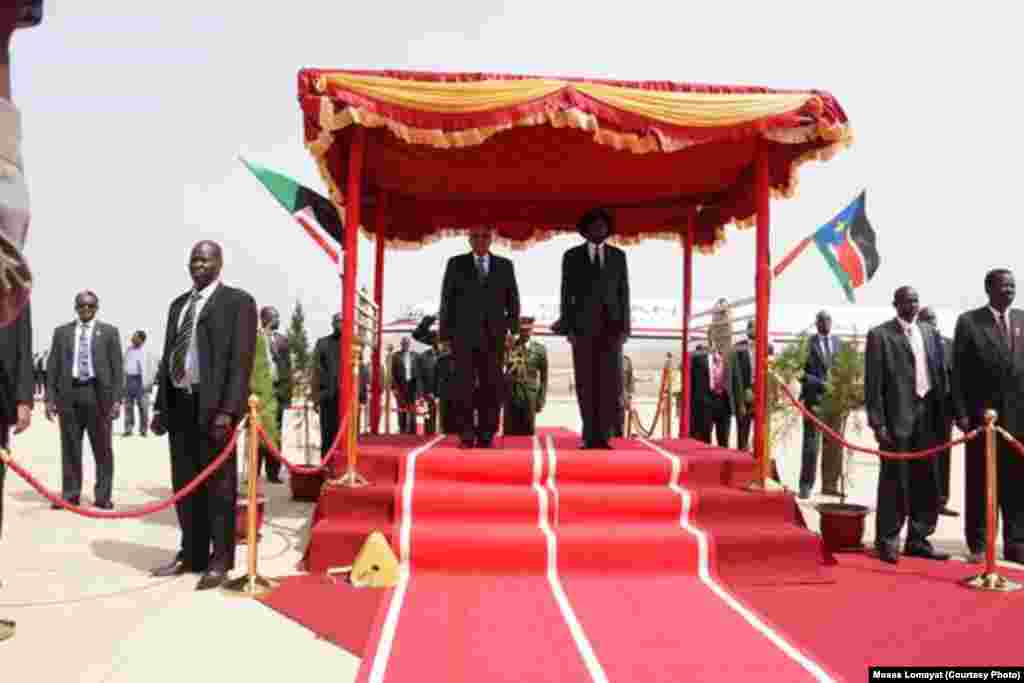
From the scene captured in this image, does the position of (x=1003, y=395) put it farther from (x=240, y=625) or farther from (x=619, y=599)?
(x=240, y=625)

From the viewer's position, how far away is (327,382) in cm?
973

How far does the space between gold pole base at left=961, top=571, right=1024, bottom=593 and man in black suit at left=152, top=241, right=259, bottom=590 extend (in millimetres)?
4425

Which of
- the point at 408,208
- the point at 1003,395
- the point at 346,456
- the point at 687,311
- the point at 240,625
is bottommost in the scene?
the point at 240,625

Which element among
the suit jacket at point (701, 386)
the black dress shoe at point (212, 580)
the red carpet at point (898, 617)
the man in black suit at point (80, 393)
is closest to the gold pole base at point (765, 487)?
the red carpet at point (898, 617)

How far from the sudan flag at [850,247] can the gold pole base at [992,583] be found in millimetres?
5723

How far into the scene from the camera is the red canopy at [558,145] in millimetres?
5867

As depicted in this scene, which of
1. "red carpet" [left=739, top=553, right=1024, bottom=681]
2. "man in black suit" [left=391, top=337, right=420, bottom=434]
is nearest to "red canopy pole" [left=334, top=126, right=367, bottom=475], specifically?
"red carpet" [left=739, top=553, right=1024, bottom=681]

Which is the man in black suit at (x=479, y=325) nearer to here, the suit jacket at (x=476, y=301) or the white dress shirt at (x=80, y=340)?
the suit jacket at (x=476, y=301)

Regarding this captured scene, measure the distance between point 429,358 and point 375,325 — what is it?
5.55m

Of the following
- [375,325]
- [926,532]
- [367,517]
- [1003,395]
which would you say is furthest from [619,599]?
[375,325]

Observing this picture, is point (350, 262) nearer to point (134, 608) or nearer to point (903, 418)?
point (134, 608)

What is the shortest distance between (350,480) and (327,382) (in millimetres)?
3938

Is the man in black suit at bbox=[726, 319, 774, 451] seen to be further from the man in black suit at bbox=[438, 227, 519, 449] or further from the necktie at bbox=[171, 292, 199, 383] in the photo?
the necktie at bbox=[171, 292, 199, 383]

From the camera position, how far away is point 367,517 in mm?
5699
